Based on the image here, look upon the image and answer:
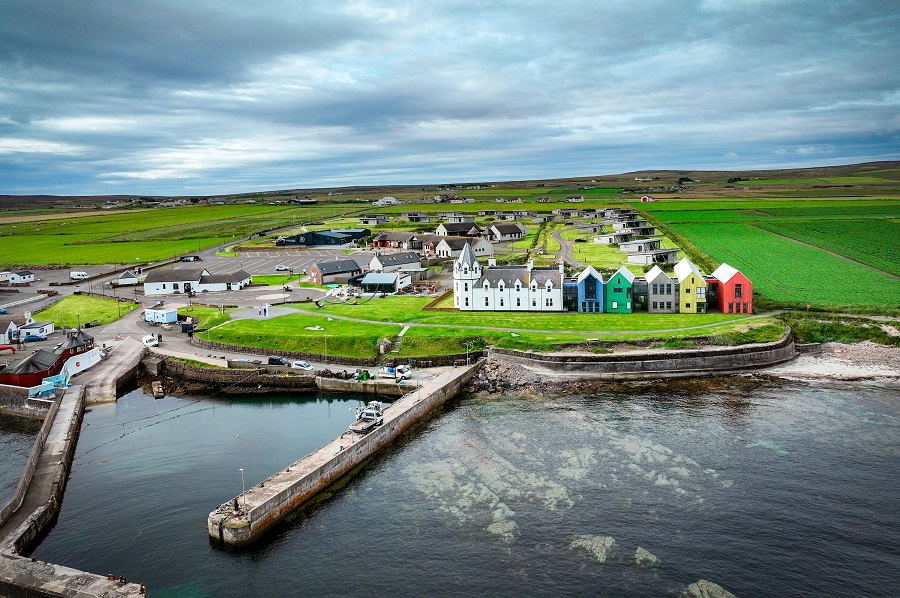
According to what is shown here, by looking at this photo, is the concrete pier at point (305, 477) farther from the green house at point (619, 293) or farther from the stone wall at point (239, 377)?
the green house at point (619, 293)

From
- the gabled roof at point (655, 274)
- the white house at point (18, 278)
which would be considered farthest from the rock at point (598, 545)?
the white house at point (18, 278)

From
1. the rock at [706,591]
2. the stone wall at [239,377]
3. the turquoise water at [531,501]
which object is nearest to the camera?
the rock at [706,591]

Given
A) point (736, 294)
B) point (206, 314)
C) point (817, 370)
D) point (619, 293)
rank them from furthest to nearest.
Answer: point (206, 314), point (619, 293), point (736, 294), point (817, 370)

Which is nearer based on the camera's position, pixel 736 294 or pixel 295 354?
pixel 295 354

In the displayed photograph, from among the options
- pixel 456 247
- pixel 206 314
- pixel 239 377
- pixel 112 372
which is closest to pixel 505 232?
pixel 456 247

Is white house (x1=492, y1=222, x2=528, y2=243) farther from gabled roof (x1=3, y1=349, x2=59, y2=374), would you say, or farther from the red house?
gabled roof (x1=3, y1=349, x2=59, y2=374)

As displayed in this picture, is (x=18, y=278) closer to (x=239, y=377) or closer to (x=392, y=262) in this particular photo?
Result: (x=392, y=262)

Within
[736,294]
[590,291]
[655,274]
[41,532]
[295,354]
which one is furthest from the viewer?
[590,291]
